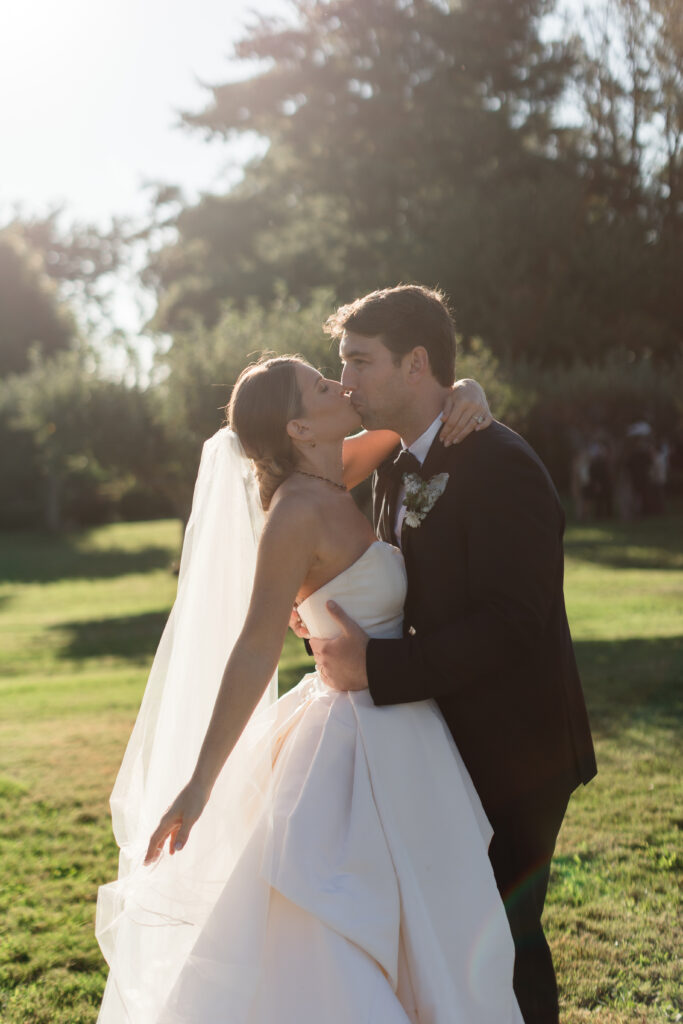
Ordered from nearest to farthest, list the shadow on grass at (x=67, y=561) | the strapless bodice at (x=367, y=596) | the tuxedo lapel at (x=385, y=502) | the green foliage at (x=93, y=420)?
A: the strapless bodice at (x=367, y=596) < the tuxedo lapel at (x=385, y=502) < the green foliage at (x=93, y=420) < the shadow on grass at (x=67, y=561)

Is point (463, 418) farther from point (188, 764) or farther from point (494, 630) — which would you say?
point (188, 764)

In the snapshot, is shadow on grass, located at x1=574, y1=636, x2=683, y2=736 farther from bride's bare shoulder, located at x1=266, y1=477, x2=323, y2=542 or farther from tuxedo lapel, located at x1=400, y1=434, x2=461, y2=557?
bride's bare shoulder, located at x1=266, y1=477, x2=323, y2=542

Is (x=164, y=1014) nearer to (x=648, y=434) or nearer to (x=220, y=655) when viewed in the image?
(x=220, y=655)

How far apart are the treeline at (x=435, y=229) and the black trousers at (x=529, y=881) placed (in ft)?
40.1

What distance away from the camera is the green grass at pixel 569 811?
4.07 meters

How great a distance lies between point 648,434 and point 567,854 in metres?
20.9

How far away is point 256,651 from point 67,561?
93.9 feet

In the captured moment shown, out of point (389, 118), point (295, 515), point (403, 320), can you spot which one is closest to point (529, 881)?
point (295, 515)

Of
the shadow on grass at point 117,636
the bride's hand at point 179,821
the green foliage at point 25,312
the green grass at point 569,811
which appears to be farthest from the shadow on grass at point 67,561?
the bride's hand at point 179,821

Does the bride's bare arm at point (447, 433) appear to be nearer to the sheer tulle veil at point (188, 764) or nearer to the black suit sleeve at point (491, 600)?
the black suit sleeve at point (491, 600)

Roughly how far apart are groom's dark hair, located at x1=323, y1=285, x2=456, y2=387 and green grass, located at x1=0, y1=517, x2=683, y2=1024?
261 centimetres

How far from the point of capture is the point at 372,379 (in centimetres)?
304

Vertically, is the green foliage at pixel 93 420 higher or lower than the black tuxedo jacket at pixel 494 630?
higher

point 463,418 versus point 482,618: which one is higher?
point 463,418
